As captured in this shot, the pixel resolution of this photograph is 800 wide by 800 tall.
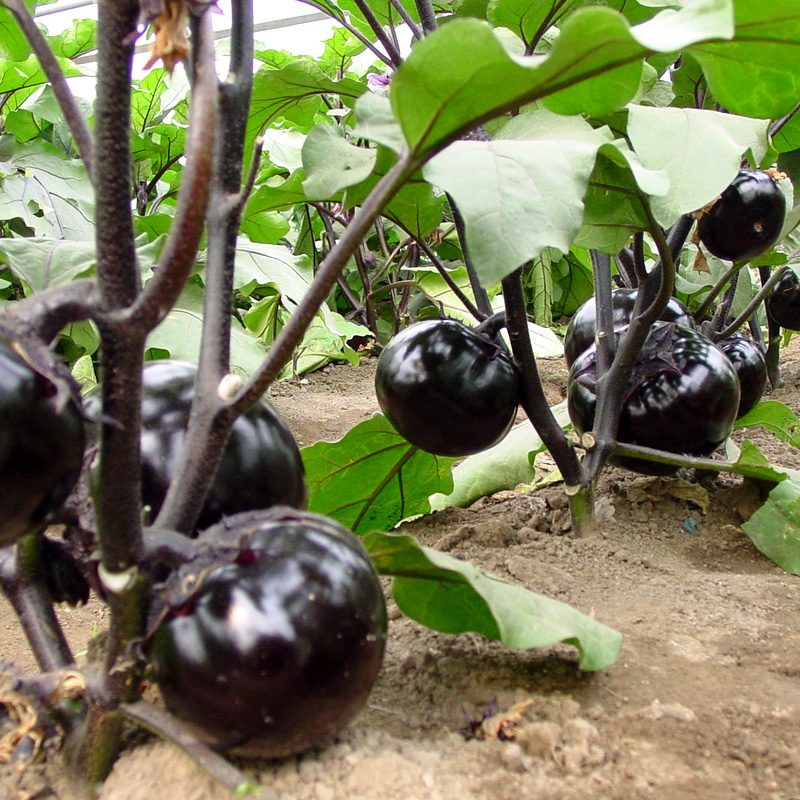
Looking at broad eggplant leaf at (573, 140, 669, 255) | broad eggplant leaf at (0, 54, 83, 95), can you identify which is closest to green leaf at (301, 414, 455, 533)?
broad eggplant leaf at (573, 140, 669, 255)

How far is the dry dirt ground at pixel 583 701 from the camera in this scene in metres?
0.46

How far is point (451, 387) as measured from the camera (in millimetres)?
803

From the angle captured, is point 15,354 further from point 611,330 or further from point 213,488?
point 611,330

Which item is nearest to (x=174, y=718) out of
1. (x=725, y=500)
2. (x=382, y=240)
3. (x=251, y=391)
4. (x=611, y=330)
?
(x=251, y=391)

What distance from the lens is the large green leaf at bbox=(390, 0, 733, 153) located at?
411 mm

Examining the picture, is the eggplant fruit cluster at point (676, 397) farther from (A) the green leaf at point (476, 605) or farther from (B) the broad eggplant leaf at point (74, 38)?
(B) the broad eggplant leaf at point (74, 38)

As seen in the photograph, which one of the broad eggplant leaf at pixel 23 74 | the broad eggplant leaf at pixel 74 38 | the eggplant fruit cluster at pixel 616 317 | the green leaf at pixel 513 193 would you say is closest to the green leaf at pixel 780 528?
the eggplant fruit cluster at pixel 616 317

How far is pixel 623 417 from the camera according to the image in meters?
0.93

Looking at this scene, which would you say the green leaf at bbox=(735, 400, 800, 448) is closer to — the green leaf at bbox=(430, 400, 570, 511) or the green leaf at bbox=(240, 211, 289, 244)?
the green leaf at bbox=(430, 400, 570, 511)

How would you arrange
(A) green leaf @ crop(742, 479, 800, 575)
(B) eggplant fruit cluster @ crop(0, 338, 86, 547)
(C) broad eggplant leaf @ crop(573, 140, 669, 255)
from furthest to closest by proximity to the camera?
(A) green leaf @ crop(742, 479, 800, 575) → (C) broad eggplant leaf @ crop(573, 140, 669, 255) → (B) eggplant fruit cluster @ crop(0, 338, 86, 547)

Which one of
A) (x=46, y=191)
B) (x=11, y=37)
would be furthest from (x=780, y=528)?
(x=46, y=191)

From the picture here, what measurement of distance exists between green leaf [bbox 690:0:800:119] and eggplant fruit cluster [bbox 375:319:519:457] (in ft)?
1.04

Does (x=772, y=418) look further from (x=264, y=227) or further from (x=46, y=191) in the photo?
(x=46, y=191)

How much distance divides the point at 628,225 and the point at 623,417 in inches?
9.8
